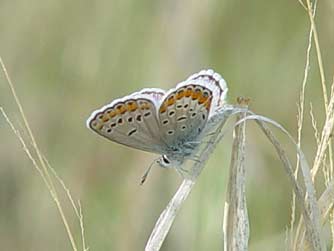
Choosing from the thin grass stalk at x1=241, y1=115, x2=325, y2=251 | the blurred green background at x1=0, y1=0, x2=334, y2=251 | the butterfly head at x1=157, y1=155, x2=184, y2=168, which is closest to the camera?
the thin grass stalk at x1=241, y1=115, x2=325, y2=251

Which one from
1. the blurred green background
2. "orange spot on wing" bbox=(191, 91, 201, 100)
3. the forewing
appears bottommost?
the blurred green background

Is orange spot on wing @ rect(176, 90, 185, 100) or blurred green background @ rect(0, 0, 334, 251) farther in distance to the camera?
blurred green background @ rect(0, 0, 334, 251)

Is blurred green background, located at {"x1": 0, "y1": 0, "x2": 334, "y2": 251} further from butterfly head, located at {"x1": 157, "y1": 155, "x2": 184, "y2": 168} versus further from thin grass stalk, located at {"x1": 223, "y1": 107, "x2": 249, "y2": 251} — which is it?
thin grass stalk, located at {"x1": 223, "y1": 107, "x2": 249, "y2": 251}

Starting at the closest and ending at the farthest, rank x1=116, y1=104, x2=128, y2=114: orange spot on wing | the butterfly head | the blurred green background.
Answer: x1=116, y1=104, x2=128, y2=114: orange spot on wing, the butterfly head, the blurred green background

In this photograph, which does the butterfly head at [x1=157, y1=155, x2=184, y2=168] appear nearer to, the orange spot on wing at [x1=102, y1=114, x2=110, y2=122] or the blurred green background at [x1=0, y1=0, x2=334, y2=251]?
the orange spot on wing at [x1=102, y1=114, x2=110, y2=122]

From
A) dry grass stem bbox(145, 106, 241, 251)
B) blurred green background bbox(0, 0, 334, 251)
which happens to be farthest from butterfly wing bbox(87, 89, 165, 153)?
blurred green background bbox(0, 0, 334, 251)

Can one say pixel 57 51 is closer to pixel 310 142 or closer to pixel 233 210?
pixel 310 142

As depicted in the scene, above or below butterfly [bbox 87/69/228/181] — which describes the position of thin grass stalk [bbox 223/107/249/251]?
below

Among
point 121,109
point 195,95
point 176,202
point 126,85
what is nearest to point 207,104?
point 195,95
